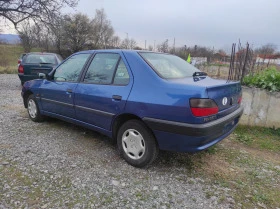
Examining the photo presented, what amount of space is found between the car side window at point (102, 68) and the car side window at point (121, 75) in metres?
0.10

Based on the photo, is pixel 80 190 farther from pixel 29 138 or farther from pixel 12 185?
pixel 29 138

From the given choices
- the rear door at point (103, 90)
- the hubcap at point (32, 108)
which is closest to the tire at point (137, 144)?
the rear door at point (103, 90)

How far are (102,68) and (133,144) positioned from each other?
130 cm

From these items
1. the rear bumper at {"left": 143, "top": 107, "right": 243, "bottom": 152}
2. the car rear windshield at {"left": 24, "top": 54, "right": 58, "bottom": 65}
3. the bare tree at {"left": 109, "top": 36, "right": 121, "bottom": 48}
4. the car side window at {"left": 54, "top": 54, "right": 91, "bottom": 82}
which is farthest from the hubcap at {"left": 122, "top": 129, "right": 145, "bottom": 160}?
the bare tree at {"left": 109, "top": 36, "right": 121, "bottom": 48}

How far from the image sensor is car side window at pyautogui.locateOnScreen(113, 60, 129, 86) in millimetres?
3153

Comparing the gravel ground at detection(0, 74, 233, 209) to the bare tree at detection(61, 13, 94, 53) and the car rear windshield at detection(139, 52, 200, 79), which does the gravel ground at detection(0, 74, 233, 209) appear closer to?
the car rear windshield at detection(139, 52, 200, 79)

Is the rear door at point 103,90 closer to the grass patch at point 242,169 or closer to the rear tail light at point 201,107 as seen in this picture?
the rear tail light at point 201,107

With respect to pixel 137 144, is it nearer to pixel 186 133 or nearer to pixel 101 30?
pixel 186 133

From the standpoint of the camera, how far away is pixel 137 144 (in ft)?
10.2

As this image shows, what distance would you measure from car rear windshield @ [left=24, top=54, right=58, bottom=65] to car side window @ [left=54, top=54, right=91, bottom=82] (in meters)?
5.43

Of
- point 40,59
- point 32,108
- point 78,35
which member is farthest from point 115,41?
point 32,108

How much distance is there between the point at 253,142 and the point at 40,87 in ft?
14.4

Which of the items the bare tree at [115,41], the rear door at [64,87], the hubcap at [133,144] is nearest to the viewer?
the hubcap at [133,144]

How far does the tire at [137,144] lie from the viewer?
2.95 meters
